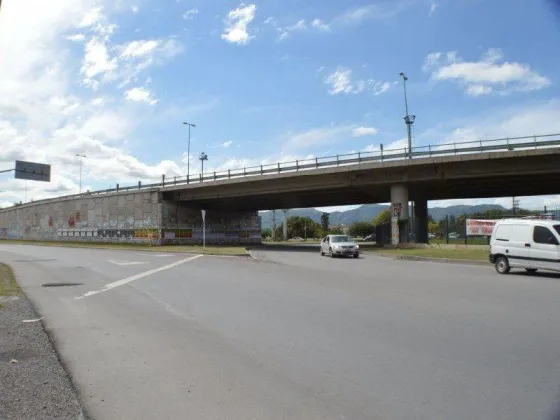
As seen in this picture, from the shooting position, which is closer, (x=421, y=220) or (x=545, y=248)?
(x=545, y=248)

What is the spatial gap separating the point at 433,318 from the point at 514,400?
4.11 m

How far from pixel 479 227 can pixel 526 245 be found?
20828 millimetres

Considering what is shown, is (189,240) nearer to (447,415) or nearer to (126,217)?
(126,217)

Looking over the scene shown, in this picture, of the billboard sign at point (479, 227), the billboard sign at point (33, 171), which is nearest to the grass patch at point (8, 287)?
the billboard sign at point (33, 171)

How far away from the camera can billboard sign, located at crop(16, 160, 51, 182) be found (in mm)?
35812

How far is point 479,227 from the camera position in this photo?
36.8 metres

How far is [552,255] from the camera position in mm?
16219

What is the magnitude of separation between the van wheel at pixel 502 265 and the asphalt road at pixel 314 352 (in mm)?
4926

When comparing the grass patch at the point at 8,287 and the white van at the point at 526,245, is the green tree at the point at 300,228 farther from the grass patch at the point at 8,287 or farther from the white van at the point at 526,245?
the grass patch at the point at 8,287

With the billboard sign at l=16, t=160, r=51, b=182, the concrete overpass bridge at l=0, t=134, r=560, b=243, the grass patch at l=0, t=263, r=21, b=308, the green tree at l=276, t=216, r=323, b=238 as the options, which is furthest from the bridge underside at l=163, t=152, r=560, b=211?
the green tree at l=276, t=216, r=323, b=238

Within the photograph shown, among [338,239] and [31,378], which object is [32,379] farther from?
[338,239]

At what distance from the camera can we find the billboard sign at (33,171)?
35.8m

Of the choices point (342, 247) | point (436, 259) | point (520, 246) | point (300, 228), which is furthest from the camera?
point (300, 228)

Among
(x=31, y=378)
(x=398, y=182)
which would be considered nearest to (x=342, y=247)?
(x=398, y=182)
